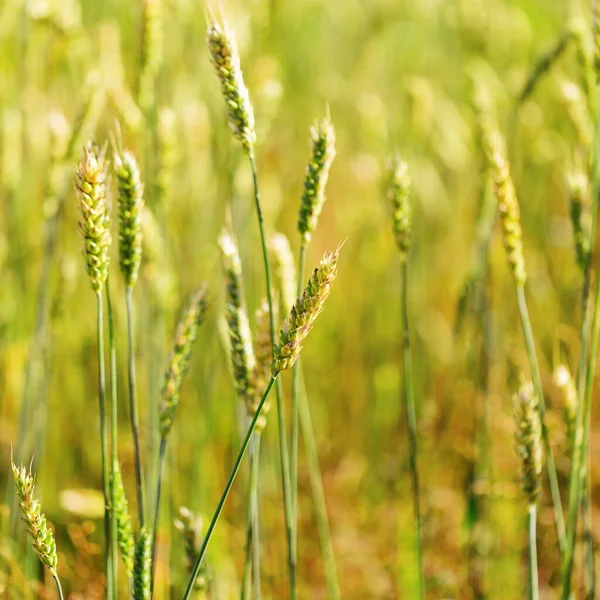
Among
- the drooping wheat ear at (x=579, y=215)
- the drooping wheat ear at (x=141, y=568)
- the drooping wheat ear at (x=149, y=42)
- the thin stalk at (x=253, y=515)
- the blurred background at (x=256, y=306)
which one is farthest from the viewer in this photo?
the blurred background at (x=256, y=306)

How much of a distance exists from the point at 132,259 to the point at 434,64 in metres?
2.92

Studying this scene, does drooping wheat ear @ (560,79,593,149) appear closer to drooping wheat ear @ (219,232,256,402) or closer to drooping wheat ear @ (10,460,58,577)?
drooping wheat ear @ (219,232,256,402)

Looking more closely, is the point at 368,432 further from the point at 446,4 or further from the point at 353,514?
the point at 446,4

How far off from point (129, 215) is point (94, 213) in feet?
0.23

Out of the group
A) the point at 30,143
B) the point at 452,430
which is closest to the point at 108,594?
the point at 452,430

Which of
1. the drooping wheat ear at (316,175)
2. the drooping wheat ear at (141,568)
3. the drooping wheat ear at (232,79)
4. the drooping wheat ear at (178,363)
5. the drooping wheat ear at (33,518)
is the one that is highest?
the drooping wheat ear at (232,79)

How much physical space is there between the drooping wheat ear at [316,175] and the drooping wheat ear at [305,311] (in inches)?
6.8

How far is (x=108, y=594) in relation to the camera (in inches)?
31.6

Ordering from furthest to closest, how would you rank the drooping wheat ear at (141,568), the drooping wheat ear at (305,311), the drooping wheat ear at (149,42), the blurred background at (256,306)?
the blurred background at (256,306), the drooping wheat ear at (149,42), the drooping wheat ear at (141,568), the drooping wheat ear at (305,311)

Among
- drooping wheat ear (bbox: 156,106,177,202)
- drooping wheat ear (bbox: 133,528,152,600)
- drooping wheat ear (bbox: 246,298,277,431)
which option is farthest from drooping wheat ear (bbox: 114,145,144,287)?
drooping wheat ear (bbox: 156,106,177,202)

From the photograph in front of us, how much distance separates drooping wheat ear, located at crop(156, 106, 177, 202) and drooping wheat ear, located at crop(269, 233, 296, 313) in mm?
255

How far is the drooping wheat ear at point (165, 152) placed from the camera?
3.92 ft

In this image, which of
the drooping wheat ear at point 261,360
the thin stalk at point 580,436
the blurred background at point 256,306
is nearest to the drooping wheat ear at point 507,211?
the thin stalk at point 580,436

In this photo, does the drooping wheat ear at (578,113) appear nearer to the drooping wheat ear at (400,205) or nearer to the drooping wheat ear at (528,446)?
the drooping wheat ear at (400,205)
